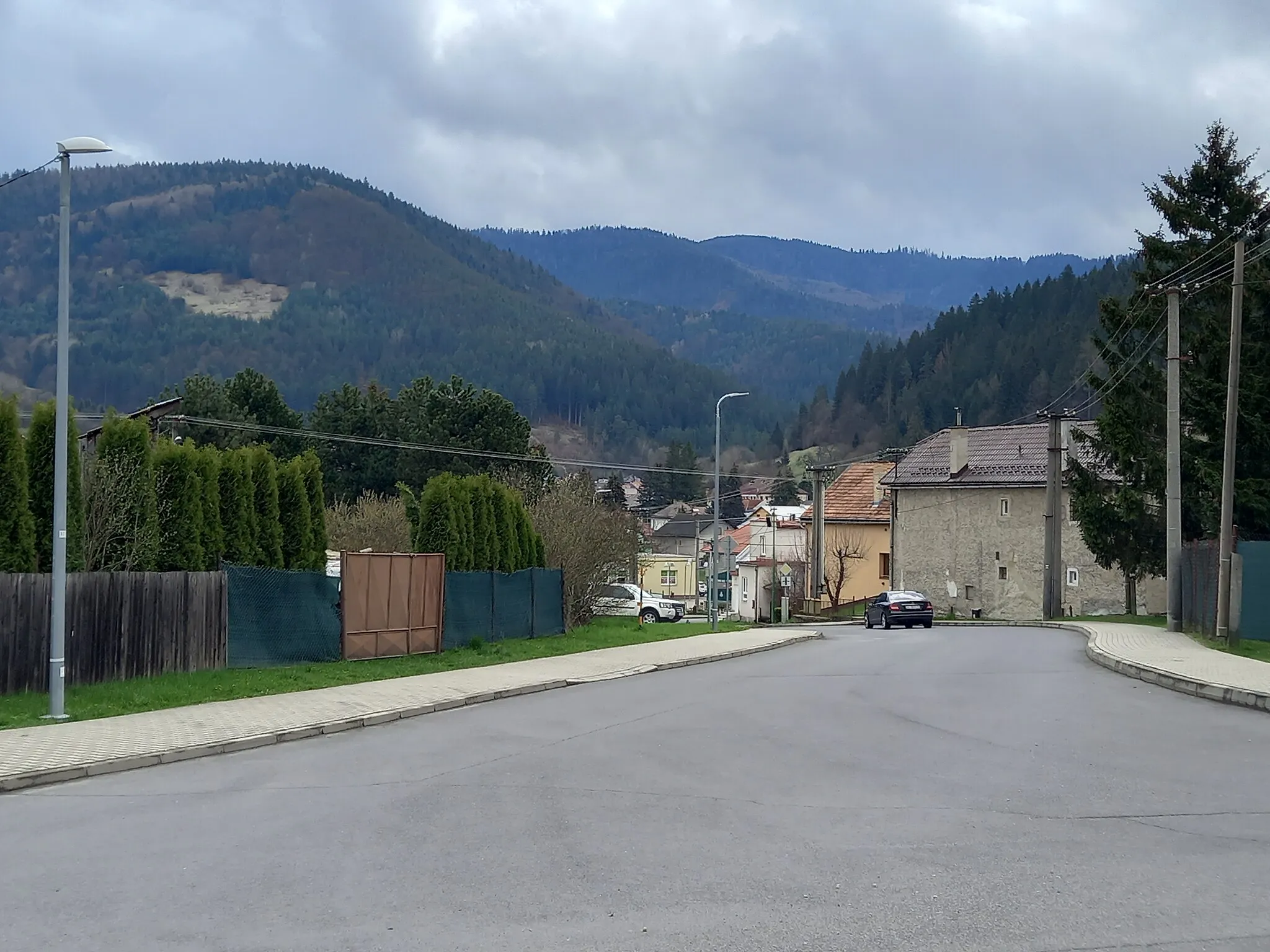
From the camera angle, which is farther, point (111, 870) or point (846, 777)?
point (846, 777)

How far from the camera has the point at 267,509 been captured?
934 inches

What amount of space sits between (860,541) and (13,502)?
62.2 metres

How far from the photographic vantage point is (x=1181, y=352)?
3838 centimetres

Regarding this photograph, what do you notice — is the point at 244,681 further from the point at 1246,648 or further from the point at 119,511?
the point at 1246,648

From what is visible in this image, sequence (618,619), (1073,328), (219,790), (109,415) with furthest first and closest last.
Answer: (1073,328) → (618,619) → (109,415) → (219,790)

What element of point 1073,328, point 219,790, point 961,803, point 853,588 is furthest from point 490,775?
point 1073,328

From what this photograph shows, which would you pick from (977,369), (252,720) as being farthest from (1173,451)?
(977,369)

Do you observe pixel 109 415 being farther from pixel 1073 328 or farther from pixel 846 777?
pixel 1073 328

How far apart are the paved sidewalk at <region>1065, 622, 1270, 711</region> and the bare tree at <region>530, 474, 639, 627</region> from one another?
46.3 ft

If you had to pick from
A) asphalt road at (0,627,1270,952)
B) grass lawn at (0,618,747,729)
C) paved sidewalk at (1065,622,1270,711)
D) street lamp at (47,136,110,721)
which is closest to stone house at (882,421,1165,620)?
paved sidewalk at (1065,622,1270,711)

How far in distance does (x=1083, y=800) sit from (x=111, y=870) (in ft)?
22.7

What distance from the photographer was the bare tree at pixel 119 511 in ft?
66.6

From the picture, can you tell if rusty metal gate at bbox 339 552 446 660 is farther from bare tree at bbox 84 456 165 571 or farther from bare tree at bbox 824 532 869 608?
bare tree at bbox 824 532 869 608

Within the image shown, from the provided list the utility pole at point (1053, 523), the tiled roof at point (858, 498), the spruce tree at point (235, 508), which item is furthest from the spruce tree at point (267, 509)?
Answer: the tiled roof at point (858, 498)
